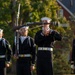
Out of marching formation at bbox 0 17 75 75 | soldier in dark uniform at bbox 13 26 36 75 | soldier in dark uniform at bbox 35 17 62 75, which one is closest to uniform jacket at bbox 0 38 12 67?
marching formation at bbox 0 17 75 75

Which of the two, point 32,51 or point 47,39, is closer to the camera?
point 47,39

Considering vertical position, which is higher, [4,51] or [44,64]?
[4,51]

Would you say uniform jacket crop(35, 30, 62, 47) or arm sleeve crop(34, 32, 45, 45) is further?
arm sleeve crop(34, 32, 45, 45)

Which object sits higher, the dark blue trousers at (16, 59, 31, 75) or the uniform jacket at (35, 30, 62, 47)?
the uniform jacket at (35, 30, 62, 47)

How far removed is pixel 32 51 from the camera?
12109 millimetres

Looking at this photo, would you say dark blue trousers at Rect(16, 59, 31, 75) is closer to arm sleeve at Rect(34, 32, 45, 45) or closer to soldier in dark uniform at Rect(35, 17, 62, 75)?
soldier in dark uniform at Rect(35, 17, 62, 75)

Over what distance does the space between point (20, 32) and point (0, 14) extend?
1014 inches

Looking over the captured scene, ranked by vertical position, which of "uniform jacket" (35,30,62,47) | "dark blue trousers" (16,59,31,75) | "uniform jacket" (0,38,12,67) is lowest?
"dark blue trousers" (16,59,31,75)

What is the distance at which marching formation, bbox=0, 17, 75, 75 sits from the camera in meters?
11.5

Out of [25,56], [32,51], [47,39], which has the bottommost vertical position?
[25,56]

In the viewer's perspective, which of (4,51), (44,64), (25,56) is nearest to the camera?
(44,64)

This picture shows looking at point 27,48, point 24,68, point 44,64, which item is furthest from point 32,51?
point 44,64

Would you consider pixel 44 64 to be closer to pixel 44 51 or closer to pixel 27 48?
pixel 44 51

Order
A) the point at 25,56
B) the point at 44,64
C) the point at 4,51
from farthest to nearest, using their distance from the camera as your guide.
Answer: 1. the point at 4,51
2. the point at 25,56
3. the point at 44,64
